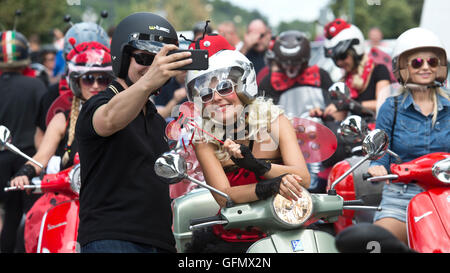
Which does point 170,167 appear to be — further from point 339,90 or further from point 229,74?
point 339,90

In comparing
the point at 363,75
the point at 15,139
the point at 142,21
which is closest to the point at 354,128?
the point at 142,21

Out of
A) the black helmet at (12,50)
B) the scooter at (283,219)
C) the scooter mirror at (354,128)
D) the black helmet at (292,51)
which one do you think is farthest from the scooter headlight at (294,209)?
the black helmet at (12,50)

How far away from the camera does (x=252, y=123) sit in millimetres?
3613

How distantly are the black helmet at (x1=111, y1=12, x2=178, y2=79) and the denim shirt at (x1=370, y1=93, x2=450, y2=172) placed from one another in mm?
1741

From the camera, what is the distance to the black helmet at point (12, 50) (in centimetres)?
709

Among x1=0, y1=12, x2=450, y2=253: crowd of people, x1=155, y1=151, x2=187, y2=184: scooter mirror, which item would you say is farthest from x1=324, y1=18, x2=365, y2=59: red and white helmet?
x1=155, y1=151, x2=187, y2=184: scooter mirror

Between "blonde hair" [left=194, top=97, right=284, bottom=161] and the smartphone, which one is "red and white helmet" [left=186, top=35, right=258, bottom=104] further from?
the smartphone

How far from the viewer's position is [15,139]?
6.94 m

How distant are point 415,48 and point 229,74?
1.59m

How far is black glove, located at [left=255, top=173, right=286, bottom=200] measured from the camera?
3.10 meters

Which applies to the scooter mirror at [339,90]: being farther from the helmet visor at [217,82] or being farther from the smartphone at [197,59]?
the smartphone at [197,59]

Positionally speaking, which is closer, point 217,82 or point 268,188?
point 268,188

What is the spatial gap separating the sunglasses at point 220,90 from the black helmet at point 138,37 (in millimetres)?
305

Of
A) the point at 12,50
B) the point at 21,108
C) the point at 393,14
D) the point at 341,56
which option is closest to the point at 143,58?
the point at 341,56
